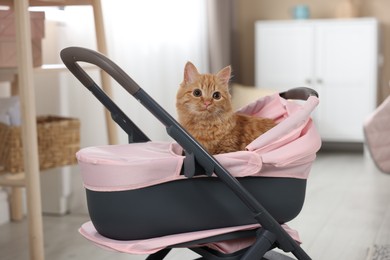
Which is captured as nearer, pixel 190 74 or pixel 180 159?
pixel 180 159

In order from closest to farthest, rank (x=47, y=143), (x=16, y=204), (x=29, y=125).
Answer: (x=29, y=125)
(x=47, y=143)
(x=16, y=204)

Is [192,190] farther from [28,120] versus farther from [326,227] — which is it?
[326,227]

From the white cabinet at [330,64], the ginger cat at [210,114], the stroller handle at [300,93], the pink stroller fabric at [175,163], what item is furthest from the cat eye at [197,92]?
the white cabinet at [330,64]

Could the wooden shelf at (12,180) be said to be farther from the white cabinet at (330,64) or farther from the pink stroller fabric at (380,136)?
the white cabinet at (330,64)

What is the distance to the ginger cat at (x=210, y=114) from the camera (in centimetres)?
148

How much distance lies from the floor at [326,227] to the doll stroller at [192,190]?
2.26 feet

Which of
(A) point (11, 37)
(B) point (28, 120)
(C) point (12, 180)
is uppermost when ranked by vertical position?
(A) point (11, 37)

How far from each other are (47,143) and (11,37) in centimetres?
43

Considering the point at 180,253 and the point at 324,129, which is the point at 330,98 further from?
the point at 180,253

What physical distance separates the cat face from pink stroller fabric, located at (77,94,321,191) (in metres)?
0.11

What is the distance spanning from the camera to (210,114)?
1482mm

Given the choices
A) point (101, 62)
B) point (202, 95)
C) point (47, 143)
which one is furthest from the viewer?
point (47, 143)

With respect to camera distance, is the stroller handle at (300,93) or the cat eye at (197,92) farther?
the stroller handle at (300,93)

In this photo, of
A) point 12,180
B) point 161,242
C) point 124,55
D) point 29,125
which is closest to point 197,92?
point 161,242
